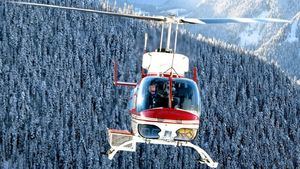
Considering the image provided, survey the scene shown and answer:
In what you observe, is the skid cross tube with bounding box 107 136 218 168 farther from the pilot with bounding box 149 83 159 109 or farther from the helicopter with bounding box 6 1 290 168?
the pilot with bounding box 149 83 159 109

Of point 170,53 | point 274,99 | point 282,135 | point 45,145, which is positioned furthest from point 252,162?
point 170,53

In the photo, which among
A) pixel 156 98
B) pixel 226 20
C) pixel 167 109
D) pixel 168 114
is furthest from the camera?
pixel 156 98

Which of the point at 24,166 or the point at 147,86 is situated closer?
the point at 147,86

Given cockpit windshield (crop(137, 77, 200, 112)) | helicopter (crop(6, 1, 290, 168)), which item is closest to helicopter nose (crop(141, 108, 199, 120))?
helicopter (crop(6, 1, 290, 168))

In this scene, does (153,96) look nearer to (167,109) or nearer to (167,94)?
(167,94)

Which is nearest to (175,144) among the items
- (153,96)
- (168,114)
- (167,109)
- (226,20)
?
(168,114)

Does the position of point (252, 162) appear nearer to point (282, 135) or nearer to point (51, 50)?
point (282, 135)

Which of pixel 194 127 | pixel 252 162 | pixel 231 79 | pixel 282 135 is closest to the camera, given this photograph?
pixel 194 127

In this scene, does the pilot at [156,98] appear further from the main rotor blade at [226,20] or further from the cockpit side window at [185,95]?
the main rotor blade at [226,20]
